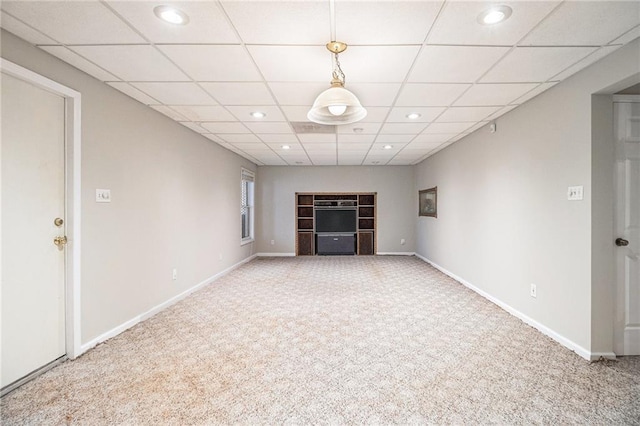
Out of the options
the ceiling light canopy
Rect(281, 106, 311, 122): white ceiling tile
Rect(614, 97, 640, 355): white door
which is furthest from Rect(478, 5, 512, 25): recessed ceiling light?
Rect(281, 106, 311, 122): white ceiling tile

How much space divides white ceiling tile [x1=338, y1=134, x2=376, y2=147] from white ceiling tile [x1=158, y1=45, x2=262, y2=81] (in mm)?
2282

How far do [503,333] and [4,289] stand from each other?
3.96 m

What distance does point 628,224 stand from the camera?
96.7 inches

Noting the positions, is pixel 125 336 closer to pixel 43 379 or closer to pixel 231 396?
pixel 43 379

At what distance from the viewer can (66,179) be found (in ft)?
7.90

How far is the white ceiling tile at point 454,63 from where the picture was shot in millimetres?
2150

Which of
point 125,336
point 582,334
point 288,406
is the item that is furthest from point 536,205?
point 125,336

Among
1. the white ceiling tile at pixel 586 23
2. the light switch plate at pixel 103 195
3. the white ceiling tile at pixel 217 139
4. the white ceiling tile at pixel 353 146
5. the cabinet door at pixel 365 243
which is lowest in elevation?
the cabinet door at pixel 365 243

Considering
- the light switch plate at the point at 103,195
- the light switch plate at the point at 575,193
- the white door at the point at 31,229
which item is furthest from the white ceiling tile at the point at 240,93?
the light switch plate at the point at 575,193

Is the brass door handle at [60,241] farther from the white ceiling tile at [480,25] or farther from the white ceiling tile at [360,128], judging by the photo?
the white ceiling tile at [360,128]

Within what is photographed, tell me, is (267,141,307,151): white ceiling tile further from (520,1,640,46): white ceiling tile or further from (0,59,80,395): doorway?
(520,1,640,46): white ceiling tile

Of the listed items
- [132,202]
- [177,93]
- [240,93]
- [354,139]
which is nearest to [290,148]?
[354,139]

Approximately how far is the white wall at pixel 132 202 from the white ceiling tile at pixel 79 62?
58 millimetres

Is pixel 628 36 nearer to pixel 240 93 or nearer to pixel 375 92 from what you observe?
pixel 375 92
